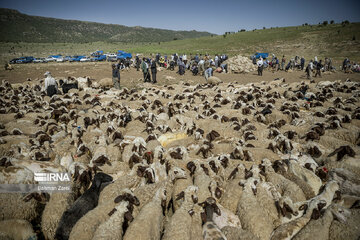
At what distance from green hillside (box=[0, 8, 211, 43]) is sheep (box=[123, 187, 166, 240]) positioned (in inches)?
4683

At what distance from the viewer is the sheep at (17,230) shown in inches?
145

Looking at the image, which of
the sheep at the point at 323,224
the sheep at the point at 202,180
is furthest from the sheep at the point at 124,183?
the sheep at the point at 323,224

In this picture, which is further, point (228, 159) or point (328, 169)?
point (228, 159)

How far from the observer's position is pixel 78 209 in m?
4.30

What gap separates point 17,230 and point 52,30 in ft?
472

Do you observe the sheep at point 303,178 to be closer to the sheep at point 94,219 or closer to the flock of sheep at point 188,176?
the flock of sheep at point 188,176

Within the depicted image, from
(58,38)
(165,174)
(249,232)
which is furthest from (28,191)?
(58,38)

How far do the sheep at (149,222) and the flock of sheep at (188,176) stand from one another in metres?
0.02

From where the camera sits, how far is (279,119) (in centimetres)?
A: 919

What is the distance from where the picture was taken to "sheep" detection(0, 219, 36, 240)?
12.1ft

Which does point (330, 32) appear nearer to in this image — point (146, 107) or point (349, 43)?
point (349, 43)

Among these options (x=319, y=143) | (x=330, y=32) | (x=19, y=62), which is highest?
(x=330, y=32)

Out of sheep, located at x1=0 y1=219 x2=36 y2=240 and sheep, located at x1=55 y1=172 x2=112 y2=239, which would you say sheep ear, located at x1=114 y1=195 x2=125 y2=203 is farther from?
sheep, located at x1=0 y1=219 x2=36 y2=240

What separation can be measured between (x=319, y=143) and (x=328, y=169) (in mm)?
1541
